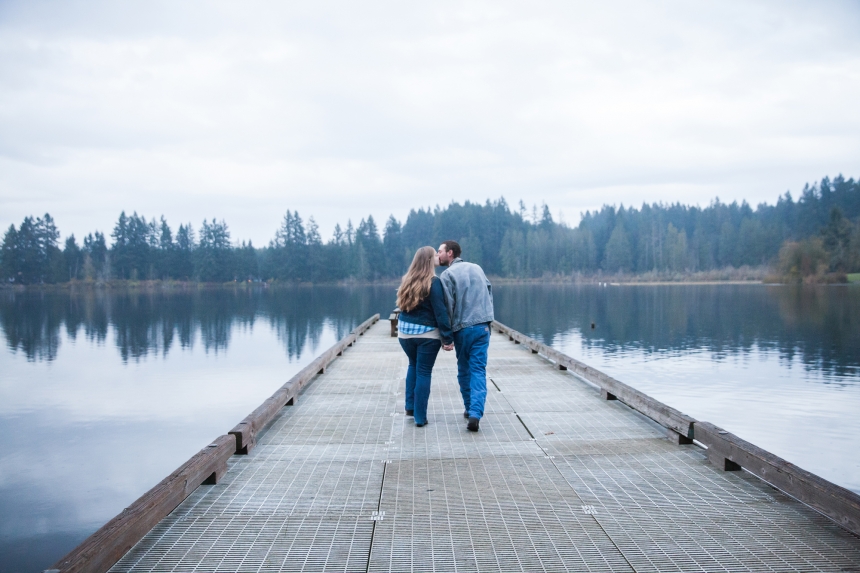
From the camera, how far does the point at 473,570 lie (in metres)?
3.37

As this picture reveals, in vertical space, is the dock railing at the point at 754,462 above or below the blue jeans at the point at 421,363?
below

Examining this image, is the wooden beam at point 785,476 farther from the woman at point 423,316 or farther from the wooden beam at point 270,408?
the wooden beam at point 270,408

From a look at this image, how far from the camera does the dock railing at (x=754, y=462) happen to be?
146 inches

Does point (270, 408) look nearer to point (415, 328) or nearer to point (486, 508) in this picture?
point (415, 328)

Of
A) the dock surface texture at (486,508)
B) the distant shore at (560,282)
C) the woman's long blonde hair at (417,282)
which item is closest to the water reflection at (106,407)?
the dock surface texture at (486,508)

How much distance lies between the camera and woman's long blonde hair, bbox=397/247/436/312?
20.2 feet

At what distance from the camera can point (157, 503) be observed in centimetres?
388

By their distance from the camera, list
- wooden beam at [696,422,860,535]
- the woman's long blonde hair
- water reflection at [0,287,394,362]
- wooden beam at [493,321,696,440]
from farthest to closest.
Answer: water reflection at [0,287,394,362]
the woman's long blonde hair
wooden beam at [493,321,696,440]
wooden beam at [696,422,860,535]

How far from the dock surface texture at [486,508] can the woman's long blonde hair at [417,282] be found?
4.44 feet

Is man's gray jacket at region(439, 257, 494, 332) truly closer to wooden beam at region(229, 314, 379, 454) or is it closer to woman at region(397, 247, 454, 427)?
woman at region(397, 247, 454, 427)

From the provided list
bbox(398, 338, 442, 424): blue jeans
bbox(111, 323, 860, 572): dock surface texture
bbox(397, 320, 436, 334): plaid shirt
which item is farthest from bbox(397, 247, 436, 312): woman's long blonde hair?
bbox(111, 323, 860, 572): dock surface texture

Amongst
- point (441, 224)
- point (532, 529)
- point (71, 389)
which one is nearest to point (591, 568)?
point (532, 529)

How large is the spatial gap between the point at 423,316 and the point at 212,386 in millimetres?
10414

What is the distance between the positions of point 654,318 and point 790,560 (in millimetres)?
29146
